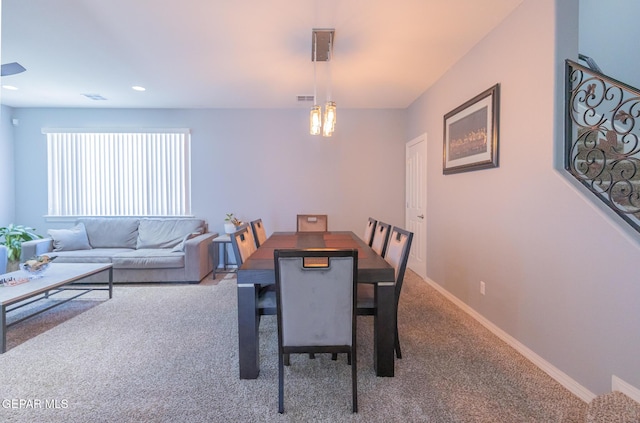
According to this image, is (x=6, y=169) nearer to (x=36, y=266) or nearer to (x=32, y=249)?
(x=32, y=249)

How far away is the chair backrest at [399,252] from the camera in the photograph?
6.22 feet

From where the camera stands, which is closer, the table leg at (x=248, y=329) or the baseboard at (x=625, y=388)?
the baseboard at (x=625, y=388)

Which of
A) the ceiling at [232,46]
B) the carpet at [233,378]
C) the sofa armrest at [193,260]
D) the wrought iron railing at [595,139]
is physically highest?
the ceiling at [232,46]

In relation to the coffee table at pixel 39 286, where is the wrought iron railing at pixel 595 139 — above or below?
above

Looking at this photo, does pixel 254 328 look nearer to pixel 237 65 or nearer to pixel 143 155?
pixel 237 65

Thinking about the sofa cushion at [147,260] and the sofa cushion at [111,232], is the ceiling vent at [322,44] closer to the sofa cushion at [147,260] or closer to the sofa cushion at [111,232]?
the sofa cushion at [147,260]

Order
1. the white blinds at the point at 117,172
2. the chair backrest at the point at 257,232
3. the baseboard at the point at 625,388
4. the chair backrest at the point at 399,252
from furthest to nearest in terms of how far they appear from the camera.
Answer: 1. the white blinds at the point at 117,172
2. the chair backrest at the point at 257,232
3. the chair backrest at the point at 399,252
4. the baseboard at the point at 625,388

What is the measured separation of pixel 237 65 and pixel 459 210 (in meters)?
2.93

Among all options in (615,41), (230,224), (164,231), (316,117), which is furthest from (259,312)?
(615,41)

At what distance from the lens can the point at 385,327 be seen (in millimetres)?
1786

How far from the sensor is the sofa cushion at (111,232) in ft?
13.9

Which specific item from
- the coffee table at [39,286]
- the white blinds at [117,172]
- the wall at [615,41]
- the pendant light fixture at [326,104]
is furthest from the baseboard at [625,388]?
the white blinds at [117,172]

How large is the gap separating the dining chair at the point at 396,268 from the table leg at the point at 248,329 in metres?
0.67

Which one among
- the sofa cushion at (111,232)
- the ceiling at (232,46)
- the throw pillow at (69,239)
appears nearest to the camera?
the ceiling at (232,46)
